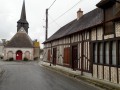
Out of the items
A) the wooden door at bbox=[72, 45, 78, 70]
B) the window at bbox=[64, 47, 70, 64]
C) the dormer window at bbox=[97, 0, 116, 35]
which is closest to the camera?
the dormer window at bbox=[97, 0, 116, 35]

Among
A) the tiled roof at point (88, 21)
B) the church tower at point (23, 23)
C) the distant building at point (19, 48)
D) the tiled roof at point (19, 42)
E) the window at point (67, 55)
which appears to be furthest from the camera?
the church tower at point (23, 23)

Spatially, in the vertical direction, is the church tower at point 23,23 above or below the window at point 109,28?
above

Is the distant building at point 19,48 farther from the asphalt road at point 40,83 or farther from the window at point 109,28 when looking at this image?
the window at point 109,28

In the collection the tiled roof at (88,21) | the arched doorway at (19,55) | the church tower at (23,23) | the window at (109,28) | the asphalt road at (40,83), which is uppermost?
the church tower at (23,23)

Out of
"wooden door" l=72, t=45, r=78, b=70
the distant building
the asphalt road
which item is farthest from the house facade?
the distant building

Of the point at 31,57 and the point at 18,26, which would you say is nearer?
the point at 31,57

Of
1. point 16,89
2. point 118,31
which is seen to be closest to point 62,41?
point 118,31

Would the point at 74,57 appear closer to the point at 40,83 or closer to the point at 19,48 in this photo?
the point at 40,83

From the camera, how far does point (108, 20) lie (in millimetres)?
12797

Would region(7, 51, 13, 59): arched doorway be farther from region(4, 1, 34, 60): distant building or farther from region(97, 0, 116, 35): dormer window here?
region(97, 0, 116, 35): dormer window

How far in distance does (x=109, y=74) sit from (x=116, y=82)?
0.80 metres

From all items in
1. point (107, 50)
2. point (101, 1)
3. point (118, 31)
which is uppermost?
point (101, 1)

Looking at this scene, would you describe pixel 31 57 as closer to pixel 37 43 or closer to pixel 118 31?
pixel 37 43

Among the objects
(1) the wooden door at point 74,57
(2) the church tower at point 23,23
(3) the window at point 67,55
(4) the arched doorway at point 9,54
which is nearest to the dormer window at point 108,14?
(1) the wooden door at point 74,57
